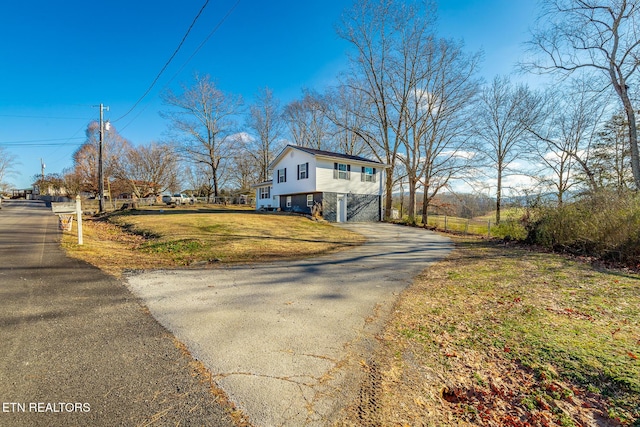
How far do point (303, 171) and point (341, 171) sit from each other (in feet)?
9.93

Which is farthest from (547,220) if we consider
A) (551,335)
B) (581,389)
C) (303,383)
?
(303,383)

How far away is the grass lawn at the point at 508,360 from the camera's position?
204cm

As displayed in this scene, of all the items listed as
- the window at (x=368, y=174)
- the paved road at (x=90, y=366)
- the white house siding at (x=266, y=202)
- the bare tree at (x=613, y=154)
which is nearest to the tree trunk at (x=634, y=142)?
the bare tree at (x=613, y=154)

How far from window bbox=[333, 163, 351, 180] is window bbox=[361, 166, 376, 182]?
5.07 ft

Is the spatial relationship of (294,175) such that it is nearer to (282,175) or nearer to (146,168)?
(282,175)

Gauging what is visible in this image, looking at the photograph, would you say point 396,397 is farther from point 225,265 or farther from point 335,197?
point 335,197

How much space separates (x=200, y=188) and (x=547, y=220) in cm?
4952

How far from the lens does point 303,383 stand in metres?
2.26

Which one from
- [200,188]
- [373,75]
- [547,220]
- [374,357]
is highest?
[373,75]

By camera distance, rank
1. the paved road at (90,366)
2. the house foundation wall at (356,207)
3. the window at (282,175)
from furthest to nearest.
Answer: the window at (282,175) → the house foundation wall at (356,207) → the paved road at (90,366)

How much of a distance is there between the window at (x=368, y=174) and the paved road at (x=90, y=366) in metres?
20.5

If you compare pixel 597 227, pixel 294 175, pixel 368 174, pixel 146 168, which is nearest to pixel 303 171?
pixel 294 175

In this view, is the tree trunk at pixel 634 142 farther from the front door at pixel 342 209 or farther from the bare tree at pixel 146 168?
the bare tree at pixel 146 168

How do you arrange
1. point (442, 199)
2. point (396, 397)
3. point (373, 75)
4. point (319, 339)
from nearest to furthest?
point (396, 397) < point (319, 339) < point (373, 75) < point (442, 199)
